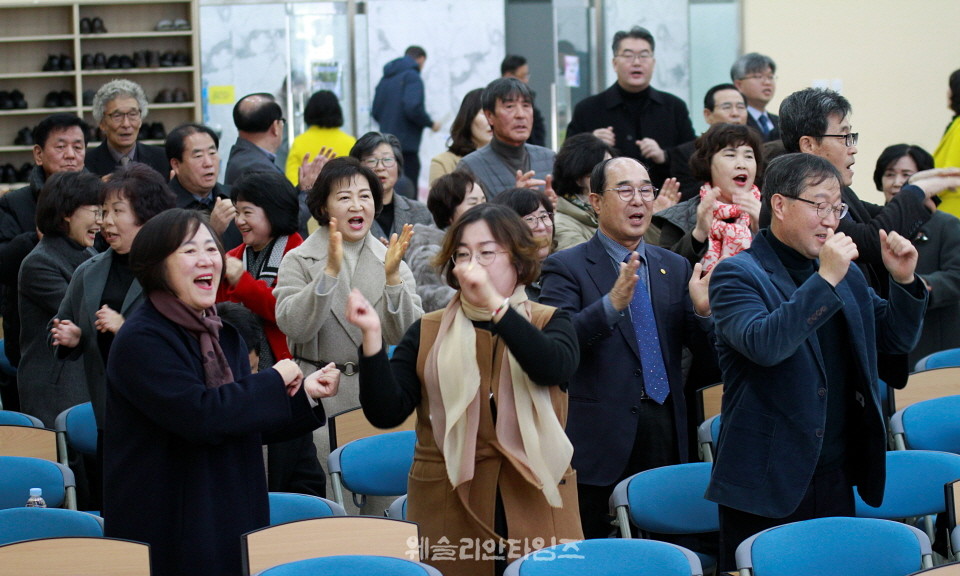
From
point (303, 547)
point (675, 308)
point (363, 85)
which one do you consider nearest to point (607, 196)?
point (675, 308)

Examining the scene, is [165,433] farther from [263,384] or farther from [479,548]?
[479,548]

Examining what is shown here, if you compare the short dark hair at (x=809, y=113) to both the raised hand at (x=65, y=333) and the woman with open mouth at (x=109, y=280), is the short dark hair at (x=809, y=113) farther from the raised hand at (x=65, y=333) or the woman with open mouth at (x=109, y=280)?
the raised hand at (x=65, y=333)

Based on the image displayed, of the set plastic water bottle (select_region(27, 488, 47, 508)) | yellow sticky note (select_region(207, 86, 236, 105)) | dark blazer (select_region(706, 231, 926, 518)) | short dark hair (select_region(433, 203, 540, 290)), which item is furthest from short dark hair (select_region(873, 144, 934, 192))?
yellow sticky note (select_region(207, 86, 236, 105))

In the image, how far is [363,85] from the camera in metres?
9.36

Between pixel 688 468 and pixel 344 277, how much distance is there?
1305mm

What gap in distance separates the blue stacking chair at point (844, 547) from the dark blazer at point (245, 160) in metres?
3.55

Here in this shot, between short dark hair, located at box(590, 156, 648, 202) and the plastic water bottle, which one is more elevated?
short dark hair, located at box(590, 156, 648, 202)

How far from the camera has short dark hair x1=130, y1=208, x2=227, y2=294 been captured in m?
2.61

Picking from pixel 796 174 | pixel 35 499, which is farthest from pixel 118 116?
pixel 796 174

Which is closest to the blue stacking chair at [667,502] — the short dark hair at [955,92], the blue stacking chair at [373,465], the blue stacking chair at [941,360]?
the blue stacking chair at [373,465]

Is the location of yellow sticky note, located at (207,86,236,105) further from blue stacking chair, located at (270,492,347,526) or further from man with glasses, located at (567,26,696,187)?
blue stacking chair, located at (270,492,347,526)

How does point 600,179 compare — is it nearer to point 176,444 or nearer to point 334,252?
point 334,252

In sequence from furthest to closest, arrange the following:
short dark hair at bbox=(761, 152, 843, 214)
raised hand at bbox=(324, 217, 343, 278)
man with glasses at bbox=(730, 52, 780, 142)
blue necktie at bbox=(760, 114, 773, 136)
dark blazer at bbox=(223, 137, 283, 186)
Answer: man with glasses at bbox=(730, 52, 780, 142) < blue necktie at bbox=(760, 114, 773, 136) < dark blazer at bbox=(223, 137, 283, 186) < raised hand at bbox=(324, 217, 343, 278) < short dark hair at bbox=(761, 152, 843, 214)

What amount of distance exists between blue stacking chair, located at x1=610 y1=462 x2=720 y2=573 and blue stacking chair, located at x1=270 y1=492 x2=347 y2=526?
0.78 m
